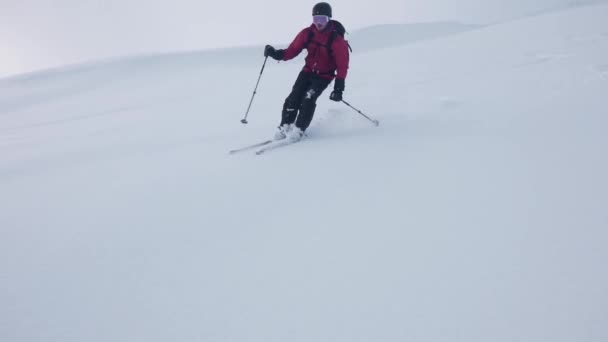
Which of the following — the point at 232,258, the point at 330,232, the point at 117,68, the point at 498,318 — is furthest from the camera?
the point at 117,68

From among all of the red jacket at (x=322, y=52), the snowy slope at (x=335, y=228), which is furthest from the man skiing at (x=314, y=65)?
the snowy slope at (x=335, y=228)

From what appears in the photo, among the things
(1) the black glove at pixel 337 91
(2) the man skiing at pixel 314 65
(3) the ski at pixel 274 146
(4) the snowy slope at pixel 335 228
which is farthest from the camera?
(2) the man skiing at pixel 314 65

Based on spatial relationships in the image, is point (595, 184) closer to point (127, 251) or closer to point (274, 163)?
point (274, 163)

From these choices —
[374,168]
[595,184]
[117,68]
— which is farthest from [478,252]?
[117,68]

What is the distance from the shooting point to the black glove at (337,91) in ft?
14.0

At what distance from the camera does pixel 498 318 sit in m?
1.44

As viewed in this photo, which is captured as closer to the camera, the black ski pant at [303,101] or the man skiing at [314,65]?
the man skiing at [314,65]

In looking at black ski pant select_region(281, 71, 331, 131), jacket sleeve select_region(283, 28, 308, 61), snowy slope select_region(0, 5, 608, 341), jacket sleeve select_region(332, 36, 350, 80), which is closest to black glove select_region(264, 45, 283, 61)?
jacket sleeve select_region(283, 28, 308, 61)

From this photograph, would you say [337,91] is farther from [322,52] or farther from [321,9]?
[321,9]

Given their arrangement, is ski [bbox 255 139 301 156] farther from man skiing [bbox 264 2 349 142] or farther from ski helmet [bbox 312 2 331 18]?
ski helmet [bbox 312 2 331 18]

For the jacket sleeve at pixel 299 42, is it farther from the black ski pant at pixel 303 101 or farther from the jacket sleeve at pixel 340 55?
the jacket sleeve at pixel 340 55

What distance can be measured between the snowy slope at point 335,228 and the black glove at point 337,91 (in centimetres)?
47

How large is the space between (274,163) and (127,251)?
170 centimetres

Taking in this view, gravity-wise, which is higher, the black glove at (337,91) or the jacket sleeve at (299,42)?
the jacket sleeve at (299,42)
